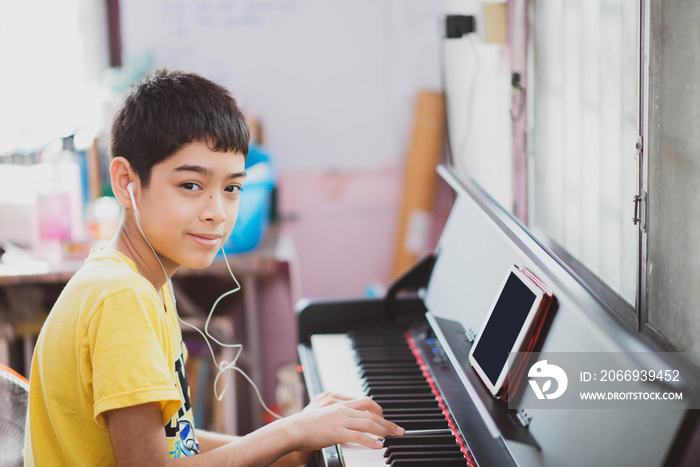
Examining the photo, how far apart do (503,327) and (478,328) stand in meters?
0.13

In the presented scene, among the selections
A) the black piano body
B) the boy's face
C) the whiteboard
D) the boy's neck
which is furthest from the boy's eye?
the whiteboard

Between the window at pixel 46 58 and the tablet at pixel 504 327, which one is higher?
the window at pixel 46 58

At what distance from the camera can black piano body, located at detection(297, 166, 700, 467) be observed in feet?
2.87

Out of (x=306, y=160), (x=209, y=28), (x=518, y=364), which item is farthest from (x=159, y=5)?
(x=518, y=364)

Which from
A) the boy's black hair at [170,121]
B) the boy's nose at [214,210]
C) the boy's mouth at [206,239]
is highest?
the boy's black hair at [170,121]

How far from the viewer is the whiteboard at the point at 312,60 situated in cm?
305

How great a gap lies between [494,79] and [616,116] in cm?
79

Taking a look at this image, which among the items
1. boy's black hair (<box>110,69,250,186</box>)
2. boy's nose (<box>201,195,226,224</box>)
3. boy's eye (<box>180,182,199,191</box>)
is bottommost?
boy's nose (<box>201,195,226,224</box>)

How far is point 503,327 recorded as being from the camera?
1.25 m

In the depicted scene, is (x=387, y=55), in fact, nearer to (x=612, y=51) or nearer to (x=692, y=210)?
(x=612, y=51)

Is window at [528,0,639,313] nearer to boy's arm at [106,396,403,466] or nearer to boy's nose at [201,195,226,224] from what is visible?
boy's arm at [106,396,403,466]

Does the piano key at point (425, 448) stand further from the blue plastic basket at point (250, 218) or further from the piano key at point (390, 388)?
the blue plastic basket at point (250, 218)

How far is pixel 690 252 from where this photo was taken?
113cm

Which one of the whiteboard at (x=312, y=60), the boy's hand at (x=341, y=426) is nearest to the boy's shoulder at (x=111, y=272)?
the boy's hand at (x=341, y=426)
